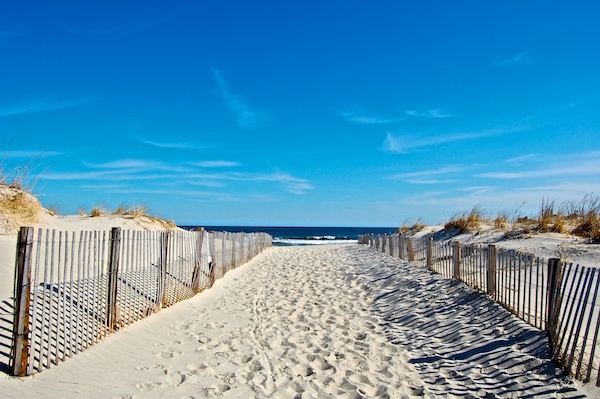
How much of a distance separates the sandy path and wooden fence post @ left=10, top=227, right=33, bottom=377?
0.18 m

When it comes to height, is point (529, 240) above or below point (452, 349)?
above

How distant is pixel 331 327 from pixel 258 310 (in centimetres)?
205

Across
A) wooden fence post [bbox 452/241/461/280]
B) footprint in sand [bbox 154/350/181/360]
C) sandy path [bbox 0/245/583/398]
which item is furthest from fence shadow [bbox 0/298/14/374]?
wooden fence post [bbox 452/241/461/280]

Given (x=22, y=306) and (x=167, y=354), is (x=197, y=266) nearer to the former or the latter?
(x=167, y=354)

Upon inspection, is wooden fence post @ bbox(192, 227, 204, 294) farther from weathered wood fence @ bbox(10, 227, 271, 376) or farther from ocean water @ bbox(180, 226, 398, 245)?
ocean water @ bbox(180, 226, 398, 245)

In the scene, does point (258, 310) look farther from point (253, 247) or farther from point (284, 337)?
point (253, 247)

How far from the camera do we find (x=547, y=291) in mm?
5293

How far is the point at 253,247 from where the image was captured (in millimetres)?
22984

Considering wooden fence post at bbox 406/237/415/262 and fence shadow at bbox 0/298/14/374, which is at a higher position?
wooden fence post at bbox 406/237/415/262

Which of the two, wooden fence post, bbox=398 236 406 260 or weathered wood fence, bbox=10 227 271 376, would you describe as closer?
weathered wood fence, bbox=10 227 271 376

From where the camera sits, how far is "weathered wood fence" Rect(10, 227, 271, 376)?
4.23m

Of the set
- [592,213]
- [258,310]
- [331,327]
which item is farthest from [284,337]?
[592,213]

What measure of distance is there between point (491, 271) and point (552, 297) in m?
2.40

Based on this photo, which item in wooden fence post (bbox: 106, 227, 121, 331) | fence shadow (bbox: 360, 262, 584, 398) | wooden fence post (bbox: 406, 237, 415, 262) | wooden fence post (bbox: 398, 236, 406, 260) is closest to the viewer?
fence shadow (bbox: 360, 262, 584, 398)
